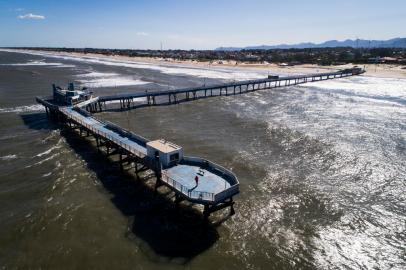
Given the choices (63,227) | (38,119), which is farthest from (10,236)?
(38,119)

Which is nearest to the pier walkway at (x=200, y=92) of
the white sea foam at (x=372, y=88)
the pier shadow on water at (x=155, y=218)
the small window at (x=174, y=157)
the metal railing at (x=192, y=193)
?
the white sea foam at (x=372, y=88)

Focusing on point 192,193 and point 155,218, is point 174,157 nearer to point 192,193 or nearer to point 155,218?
point 192,193

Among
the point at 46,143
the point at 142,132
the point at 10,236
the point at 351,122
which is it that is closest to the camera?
the point at 10,236

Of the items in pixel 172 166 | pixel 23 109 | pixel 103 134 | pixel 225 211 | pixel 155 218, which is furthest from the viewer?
pixel 23 109

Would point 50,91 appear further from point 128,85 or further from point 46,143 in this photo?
point 46,143

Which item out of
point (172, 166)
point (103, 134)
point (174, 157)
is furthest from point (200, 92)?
point (172, 166)

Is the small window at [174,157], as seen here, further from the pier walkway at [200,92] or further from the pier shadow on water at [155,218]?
the pier walkway at [200,92]

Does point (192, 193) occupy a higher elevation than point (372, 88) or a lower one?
lower
